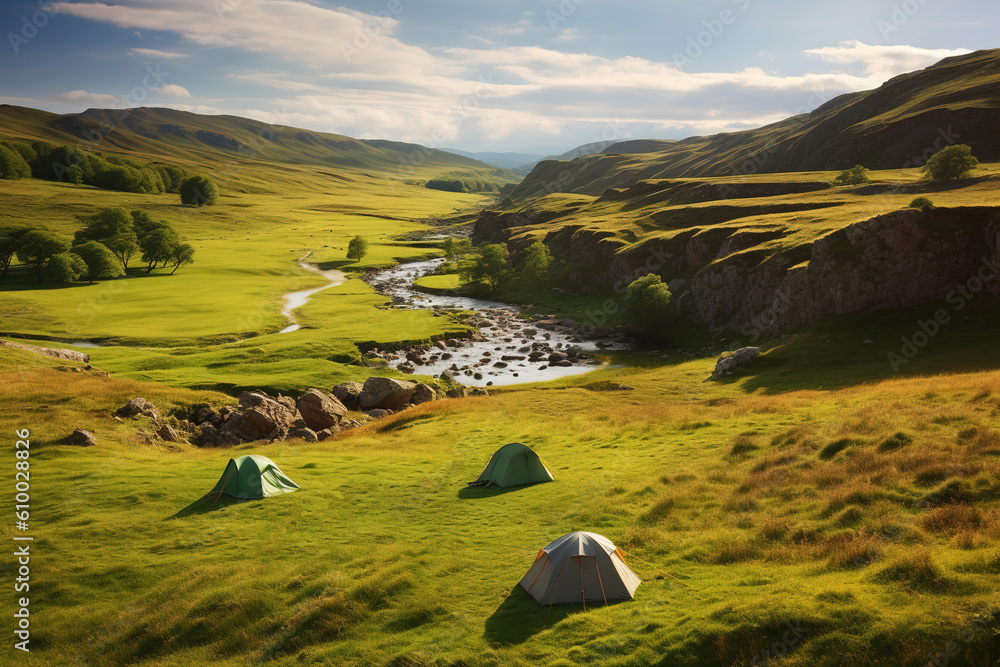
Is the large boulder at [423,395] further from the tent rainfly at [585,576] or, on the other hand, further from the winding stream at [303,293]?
the tent rainfly at [585,576]

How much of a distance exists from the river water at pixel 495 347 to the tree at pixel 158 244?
157 ft

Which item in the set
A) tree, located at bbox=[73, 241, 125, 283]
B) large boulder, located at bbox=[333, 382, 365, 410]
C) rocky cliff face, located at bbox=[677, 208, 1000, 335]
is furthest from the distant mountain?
tree, located at bbox=[73, 241, 125, 283]

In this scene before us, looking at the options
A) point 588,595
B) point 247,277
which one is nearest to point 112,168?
point 247,277

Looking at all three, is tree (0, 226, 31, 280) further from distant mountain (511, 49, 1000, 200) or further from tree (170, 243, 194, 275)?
distant mountain (511, 49, 1000, 200)

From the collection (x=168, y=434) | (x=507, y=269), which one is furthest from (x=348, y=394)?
(x=507, y=269)

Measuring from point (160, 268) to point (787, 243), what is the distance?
12647cm

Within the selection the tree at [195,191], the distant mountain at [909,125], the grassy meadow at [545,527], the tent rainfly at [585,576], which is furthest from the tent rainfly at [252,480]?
the tree at [195,191]

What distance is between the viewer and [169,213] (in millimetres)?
177000

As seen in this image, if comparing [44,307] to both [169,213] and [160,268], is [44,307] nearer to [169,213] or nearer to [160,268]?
[160,268]

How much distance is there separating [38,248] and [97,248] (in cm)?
905

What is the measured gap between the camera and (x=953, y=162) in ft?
275

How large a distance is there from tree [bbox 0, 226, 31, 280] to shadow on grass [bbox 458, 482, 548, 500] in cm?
11320

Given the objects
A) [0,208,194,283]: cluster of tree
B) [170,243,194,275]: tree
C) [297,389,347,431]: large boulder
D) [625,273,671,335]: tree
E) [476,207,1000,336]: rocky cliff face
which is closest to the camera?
[297,389,347,431]: large boulder

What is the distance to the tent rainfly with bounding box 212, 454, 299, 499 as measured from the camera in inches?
1119
